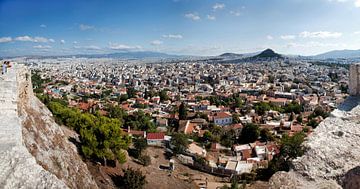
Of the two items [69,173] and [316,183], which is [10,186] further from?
[69,173]

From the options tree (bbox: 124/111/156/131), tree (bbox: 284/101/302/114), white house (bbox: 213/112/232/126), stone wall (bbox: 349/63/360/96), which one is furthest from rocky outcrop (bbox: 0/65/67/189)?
tree (bbox: 284/101/302/114)

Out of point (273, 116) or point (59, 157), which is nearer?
point (59, 157)

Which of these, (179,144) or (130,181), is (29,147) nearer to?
(130,181)

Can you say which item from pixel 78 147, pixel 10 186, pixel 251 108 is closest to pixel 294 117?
pixel 251 108


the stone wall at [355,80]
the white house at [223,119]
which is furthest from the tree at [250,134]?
the stone wall at [355,80]

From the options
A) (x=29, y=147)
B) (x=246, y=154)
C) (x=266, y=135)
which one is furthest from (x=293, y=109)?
(x=29, y=147)

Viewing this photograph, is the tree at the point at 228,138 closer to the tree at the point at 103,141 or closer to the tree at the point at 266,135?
the tree at the point at 266,135
